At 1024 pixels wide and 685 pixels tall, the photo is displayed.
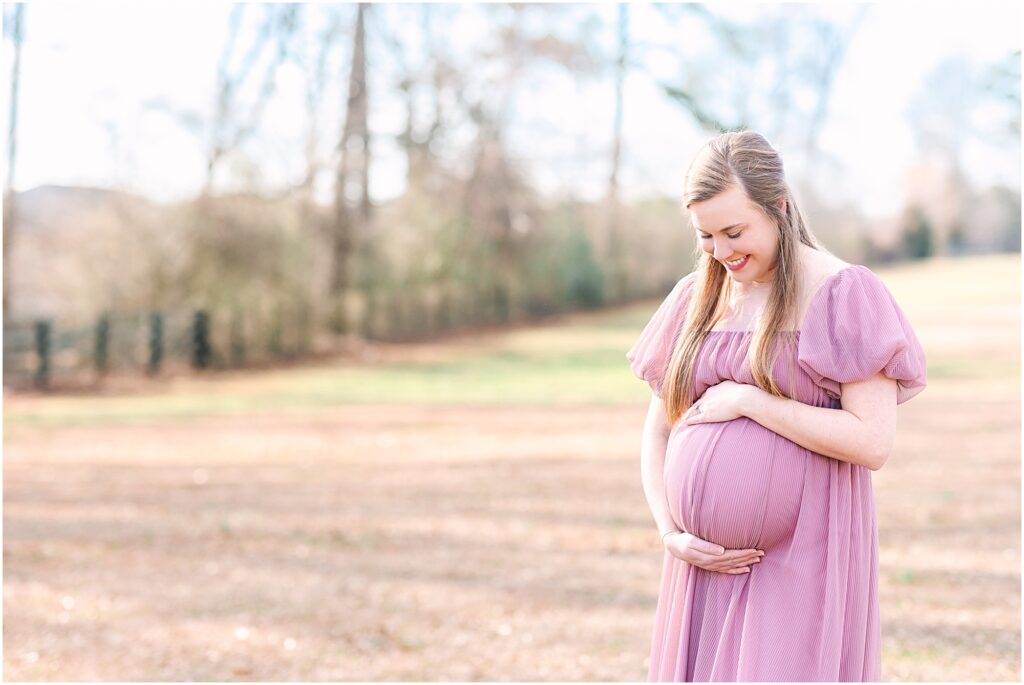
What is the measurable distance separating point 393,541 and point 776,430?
5.08 meters

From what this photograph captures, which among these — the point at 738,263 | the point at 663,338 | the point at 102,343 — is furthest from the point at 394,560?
the point at 102,343

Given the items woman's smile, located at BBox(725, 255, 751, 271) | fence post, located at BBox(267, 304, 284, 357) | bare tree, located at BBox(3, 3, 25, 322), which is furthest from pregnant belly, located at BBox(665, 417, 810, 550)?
fence post, located at BBox(267, 304, 284, 357)

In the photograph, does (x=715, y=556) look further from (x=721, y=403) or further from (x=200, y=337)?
(x=200, y=337)

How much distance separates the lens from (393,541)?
23.5 ft

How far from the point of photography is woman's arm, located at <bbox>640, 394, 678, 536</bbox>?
266 cm

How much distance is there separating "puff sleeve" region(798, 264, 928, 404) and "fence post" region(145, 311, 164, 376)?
1833 cm

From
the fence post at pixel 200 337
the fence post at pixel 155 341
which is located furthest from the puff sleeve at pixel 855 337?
the fence post at pixel 200 337

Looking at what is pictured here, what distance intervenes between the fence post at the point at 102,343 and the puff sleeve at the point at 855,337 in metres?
17.8

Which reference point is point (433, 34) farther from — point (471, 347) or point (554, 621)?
point (554, 621)

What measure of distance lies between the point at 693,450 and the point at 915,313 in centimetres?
3035

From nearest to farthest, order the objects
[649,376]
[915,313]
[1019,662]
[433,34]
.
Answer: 1. [649,376]
2. [1019,662]
3. [433,34]
4. [915,313]

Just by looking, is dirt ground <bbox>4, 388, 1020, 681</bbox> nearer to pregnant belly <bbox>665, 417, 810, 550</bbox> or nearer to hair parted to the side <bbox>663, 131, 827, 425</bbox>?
pregnant belly <bbox>665, 417, 810, 550</bbox>

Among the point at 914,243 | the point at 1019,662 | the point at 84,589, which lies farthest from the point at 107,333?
the point at 914,243

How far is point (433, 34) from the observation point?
24.9 m
